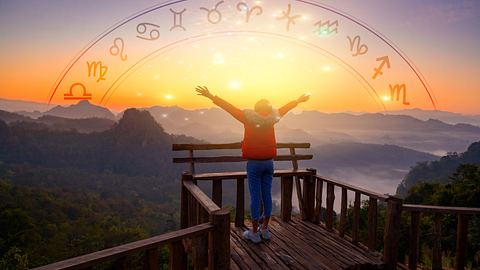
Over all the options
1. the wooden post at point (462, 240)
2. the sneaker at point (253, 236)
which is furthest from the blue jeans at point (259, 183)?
the wooden post at point (462, 240)

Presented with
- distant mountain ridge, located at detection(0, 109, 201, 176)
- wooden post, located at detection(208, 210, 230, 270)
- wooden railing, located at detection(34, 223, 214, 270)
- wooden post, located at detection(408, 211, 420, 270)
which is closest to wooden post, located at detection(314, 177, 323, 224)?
wooden post, located at detection(408, 211, 420, 270)

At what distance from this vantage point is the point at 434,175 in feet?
267

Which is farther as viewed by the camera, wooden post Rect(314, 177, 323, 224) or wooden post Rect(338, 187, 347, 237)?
wooden post Rect(314, 177, 323, 224)

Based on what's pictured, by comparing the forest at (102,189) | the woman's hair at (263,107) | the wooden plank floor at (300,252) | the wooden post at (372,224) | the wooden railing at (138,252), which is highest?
the woman's hair at (263,107)

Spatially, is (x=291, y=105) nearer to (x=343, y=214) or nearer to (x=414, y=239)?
(x=343, y=214)

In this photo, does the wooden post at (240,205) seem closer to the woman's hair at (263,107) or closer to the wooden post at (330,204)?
the wooden post at (330,204)

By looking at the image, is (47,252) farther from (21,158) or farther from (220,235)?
(21,158)

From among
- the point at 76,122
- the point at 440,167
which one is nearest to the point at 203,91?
the point at 440,167

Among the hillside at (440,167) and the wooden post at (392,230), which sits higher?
the wooden post at (392,230)

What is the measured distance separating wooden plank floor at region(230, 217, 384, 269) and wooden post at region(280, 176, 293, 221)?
21.5 inches

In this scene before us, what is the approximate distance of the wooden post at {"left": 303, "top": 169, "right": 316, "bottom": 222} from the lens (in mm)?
6141

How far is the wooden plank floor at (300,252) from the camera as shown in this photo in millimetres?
4141

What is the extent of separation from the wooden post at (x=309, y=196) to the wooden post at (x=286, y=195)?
→ 11.7 inches

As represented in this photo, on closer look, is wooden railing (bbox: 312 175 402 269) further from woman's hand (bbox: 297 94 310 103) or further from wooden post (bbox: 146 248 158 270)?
wooden post (bbox: 146 248 158 270)
